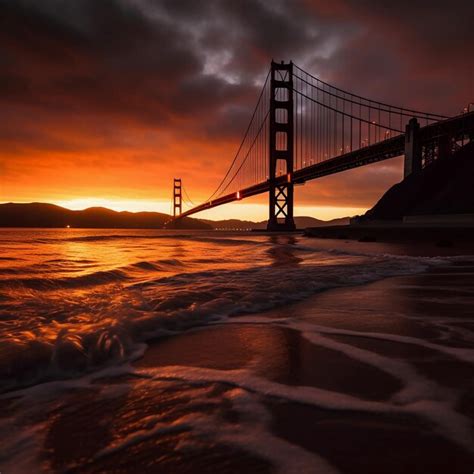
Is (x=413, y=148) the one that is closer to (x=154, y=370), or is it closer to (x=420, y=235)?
(x=420, y=235)

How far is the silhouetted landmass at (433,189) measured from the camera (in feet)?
79.7

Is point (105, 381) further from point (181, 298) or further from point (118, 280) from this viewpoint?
Answer: point (118, 280)

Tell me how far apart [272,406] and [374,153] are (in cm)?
3778

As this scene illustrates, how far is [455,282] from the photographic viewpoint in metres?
4.86

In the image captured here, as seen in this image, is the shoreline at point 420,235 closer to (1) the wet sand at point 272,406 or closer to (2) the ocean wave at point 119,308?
(2) the ocean wave at point 119,308

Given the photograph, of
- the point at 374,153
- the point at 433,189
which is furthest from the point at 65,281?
the point at 374,153

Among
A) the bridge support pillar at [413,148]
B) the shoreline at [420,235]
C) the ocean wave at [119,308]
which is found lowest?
the ocean wave at [119,308]

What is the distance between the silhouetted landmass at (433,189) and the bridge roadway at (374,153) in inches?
91.5

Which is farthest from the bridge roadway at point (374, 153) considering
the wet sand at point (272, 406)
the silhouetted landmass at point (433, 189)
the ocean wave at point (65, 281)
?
the wet sand at point (272, 406)

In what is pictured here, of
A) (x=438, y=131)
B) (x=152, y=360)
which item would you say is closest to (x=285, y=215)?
(x=438, y=131)

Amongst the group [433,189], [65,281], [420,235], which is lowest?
[65,281]

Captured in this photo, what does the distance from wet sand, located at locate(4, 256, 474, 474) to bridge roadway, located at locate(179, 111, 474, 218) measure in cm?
3291

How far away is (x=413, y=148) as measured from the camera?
3120cm

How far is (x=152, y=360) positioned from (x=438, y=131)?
34.9 metres
